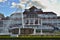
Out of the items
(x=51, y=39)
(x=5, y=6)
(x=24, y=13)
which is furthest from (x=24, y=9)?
(x=51, y=39)

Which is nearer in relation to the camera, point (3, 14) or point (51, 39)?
point (51, 39)

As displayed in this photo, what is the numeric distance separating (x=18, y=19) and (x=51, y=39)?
160 inches

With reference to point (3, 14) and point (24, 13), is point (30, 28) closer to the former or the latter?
point (24, 13)

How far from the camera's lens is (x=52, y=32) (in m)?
15.8

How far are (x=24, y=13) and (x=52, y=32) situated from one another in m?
2.47

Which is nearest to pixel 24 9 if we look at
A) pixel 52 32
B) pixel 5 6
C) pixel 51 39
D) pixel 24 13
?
pixel 24 13

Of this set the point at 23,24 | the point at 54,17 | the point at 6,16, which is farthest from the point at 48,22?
the point at 6,16

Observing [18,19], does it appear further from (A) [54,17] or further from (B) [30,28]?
(A) [54,17]

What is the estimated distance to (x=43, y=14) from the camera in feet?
54.3

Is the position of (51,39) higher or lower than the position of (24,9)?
lower

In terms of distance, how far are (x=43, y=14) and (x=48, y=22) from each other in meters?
0.69

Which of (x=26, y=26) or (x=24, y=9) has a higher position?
(x=24, y=9)

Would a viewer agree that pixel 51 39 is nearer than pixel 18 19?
Yes

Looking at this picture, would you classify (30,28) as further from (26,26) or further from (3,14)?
(3,14)
